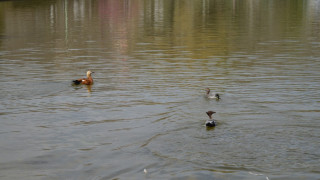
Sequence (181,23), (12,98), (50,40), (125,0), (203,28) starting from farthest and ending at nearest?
(125,0) < (181,23) < (203,28) < (50,40) < (12,98)

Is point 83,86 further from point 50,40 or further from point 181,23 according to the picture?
point 181,23

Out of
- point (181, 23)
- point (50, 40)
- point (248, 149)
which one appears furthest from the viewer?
point (181, 23)

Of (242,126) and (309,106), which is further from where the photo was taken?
(309,106)

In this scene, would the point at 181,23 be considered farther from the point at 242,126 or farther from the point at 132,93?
the point at 242,126

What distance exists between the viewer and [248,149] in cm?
1420

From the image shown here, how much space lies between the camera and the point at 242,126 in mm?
16656

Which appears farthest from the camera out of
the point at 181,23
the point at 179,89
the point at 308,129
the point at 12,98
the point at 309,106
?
the point at 181,23

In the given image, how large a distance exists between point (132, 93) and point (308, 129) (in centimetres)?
837

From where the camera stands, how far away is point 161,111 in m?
19.4

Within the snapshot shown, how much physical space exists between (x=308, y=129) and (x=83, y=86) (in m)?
10.9

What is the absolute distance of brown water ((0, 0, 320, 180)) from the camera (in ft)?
44.5

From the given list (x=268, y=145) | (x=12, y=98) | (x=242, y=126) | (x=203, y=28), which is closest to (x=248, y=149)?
(x=268, y=145)

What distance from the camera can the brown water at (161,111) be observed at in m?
13.6

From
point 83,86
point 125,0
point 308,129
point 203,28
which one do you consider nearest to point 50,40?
point 203,28
